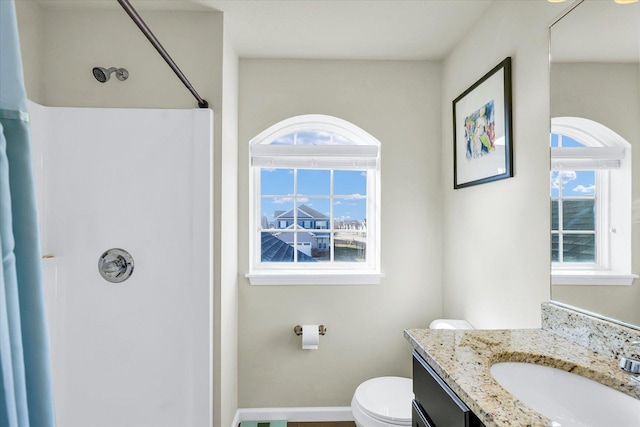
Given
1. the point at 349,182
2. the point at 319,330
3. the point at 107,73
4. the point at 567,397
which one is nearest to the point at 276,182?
the point at 349,182

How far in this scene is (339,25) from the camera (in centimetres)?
197

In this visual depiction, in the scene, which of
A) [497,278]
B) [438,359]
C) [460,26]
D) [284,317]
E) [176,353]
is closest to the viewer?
[438,359]

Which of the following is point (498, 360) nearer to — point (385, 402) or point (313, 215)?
point (385, 402)

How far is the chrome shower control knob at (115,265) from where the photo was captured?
1819 millimetres

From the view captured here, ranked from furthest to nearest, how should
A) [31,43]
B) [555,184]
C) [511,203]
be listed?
[31,43], [511,203], [555,184]

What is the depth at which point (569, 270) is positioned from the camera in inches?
49.3

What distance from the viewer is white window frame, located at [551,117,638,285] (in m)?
1.04

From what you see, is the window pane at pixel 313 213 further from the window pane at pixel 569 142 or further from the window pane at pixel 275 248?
the window pane at pixel 569 142

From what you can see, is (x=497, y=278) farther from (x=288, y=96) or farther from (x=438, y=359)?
(x=288, y=96)

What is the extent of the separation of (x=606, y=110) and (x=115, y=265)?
7.01 feet

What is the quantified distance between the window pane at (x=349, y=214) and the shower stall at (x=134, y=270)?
3.22 feet

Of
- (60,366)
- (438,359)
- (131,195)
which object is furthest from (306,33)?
(60,366)

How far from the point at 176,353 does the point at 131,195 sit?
842 millimetres

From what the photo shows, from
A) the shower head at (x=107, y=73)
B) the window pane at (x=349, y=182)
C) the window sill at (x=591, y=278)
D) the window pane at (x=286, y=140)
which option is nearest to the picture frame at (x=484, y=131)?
the window sill at (x=591, y=278)
